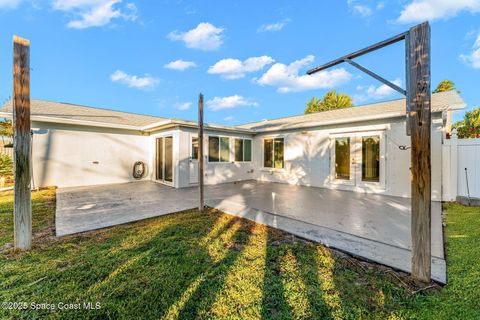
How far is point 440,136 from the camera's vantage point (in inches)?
233

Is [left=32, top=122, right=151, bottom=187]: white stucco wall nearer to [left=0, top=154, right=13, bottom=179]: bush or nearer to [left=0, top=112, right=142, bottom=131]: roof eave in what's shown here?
[left=0, top=112, right=142, bottom=131]: roof eave

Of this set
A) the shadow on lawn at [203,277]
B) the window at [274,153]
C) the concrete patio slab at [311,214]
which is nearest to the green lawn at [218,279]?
the shadow on lawn at [203,277]

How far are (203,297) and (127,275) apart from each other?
96cm

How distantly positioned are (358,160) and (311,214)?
12.8 feet

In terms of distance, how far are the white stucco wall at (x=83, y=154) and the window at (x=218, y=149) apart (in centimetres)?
340

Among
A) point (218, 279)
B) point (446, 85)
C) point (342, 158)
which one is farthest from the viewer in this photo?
point (446, 85)

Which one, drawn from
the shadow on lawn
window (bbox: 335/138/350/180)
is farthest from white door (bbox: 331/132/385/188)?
the shadow on lawn

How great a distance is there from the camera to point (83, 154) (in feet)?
27.9

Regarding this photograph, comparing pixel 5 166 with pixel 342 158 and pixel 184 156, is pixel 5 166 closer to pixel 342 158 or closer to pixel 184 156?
pixel 184 156

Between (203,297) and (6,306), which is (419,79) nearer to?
(203,297)

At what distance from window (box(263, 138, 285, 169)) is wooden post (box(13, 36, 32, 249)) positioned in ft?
27.7

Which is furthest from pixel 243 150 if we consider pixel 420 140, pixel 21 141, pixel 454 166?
pixel 420 140

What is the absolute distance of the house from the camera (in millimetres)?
6648

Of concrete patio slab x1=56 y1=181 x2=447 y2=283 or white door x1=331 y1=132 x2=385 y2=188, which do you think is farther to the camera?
Result: white door x1=331 y1=132 x2=385 y2=188
